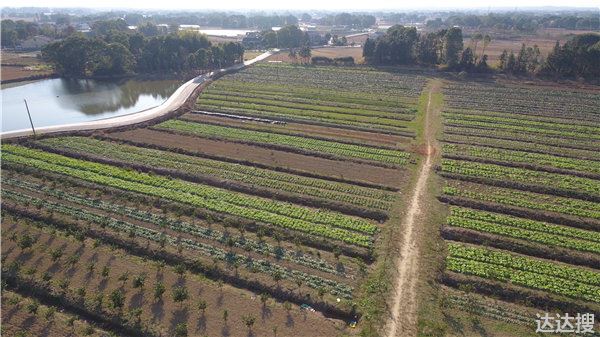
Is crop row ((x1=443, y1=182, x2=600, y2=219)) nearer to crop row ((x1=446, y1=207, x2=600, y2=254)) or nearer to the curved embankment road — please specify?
→ crop row ((x1=446, y1=207, x2=600, y2=254))

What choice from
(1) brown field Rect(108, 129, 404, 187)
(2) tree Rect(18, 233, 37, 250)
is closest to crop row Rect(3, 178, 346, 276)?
(2) tree Rect(18, 233, 37, 250)

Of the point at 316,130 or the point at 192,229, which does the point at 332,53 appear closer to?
the point at 316,130

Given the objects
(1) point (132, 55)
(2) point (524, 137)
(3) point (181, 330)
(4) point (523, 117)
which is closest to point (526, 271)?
(3) point (181, 330)

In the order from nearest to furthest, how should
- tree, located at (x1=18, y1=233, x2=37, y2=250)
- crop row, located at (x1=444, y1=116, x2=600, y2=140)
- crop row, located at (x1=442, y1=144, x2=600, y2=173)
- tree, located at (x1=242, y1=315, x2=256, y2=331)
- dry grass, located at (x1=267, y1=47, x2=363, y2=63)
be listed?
1. tree, located at (x1=242, y1=315, x2=256, y2=331)
2. tree, located at (x1=18, y1=233, x2=37, y2=250)
3. crop row, located at (x1=442, y1=144, x2=600, y2=173)
4. crop row, located at (x1=444, y1=116, x2=600, y2=140)
5. dry grass, located at (x1=267, y1=47, x2=363, y2=63)

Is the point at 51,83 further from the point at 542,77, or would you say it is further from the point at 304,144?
the point at 542,77

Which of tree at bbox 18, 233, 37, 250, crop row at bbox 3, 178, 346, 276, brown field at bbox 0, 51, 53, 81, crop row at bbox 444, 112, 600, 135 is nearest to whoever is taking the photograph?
crop row at bbox 3, 178, 346, 276

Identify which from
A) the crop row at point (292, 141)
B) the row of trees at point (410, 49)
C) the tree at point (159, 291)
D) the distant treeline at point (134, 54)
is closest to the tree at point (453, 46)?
the row of trees at point (410, 49)

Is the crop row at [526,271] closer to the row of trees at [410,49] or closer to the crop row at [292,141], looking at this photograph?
the crop row at [292,141]
